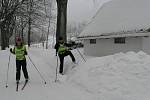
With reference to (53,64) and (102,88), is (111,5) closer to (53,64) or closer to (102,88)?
(53,64)

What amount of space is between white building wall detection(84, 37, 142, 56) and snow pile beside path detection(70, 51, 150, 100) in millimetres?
7226

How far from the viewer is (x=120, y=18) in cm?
2012

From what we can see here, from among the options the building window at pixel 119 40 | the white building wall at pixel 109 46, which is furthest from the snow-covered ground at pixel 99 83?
the building window at pixel 119 40

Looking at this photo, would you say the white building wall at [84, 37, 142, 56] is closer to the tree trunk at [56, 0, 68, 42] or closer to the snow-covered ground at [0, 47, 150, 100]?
the tree trunk at [56, 0, 68, 42]

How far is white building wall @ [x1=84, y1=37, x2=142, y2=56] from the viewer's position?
57.9ft

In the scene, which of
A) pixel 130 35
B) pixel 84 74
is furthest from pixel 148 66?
pixel 130 35

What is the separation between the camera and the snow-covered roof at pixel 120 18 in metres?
18.0

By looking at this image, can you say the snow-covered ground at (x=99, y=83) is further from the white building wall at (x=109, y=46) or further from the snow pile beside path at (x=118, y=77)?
the white building wall at (x=109, y=46)

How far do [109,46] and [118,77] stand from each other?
11298 mm

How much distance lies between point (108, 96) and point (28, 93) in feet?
9.68

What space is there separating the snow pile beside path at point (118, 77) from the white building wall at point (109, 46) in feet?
23.7

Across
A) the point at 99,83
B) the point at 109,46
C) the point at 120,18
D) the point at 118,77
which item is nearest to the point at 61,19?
the point at 109,46

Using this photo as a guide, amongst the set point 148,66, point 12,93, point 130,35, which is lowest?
point 12,93

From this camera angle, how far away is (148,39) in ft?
56.7
